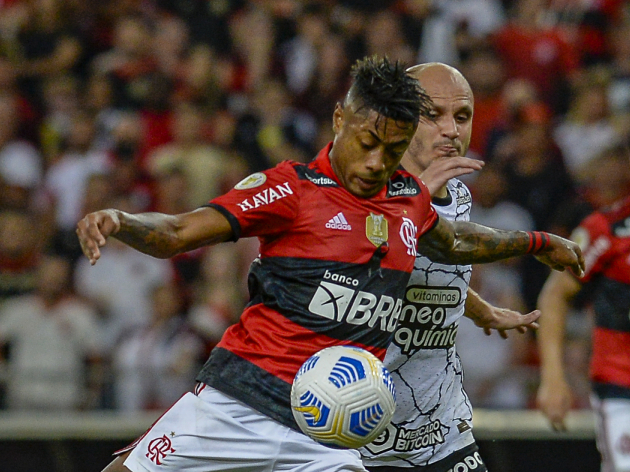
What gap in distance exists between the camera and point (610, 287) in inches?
238

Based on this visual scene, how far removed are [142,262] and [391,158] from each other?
5.36 m

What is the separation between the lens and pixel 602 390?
19.5 feet

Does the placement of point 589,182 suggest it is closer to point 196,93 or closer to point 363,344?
point 196,93

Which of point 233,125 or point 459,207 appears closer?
point 459,207

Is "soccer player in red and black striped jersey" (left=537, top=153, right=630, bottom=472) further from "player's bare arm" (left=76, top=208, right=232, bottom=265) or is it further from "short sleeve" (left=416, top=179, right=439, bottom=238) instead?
"player's bare arm" (left=76, top=208, right=232, bottom=265)

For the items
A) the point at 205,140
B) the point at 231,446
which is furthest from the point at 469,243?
the point at 205,140

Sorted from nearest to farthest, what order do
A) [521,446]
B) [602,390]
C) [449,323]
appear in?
[449,323], [602,390], [521,446]

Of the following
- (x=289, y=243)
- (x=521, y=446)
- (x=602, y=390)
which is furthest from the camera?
(x=521, y=446)

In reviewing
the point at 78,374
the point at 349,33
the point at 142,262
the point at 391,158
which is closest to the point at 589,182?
the point at 349,33

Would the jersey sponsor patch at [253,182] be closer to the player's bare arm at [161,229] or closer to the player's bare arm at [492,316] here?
the player's bare arm at [161,229]

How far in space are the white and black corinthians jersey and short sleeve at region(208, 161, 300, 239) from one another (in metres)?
0.88

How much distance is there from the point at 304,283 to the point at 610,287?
2804 mm

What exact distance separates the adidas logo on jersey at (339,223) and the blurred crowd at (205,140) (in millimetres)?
4225

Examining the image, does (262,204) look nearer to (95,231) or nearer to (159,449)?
(95,231)
